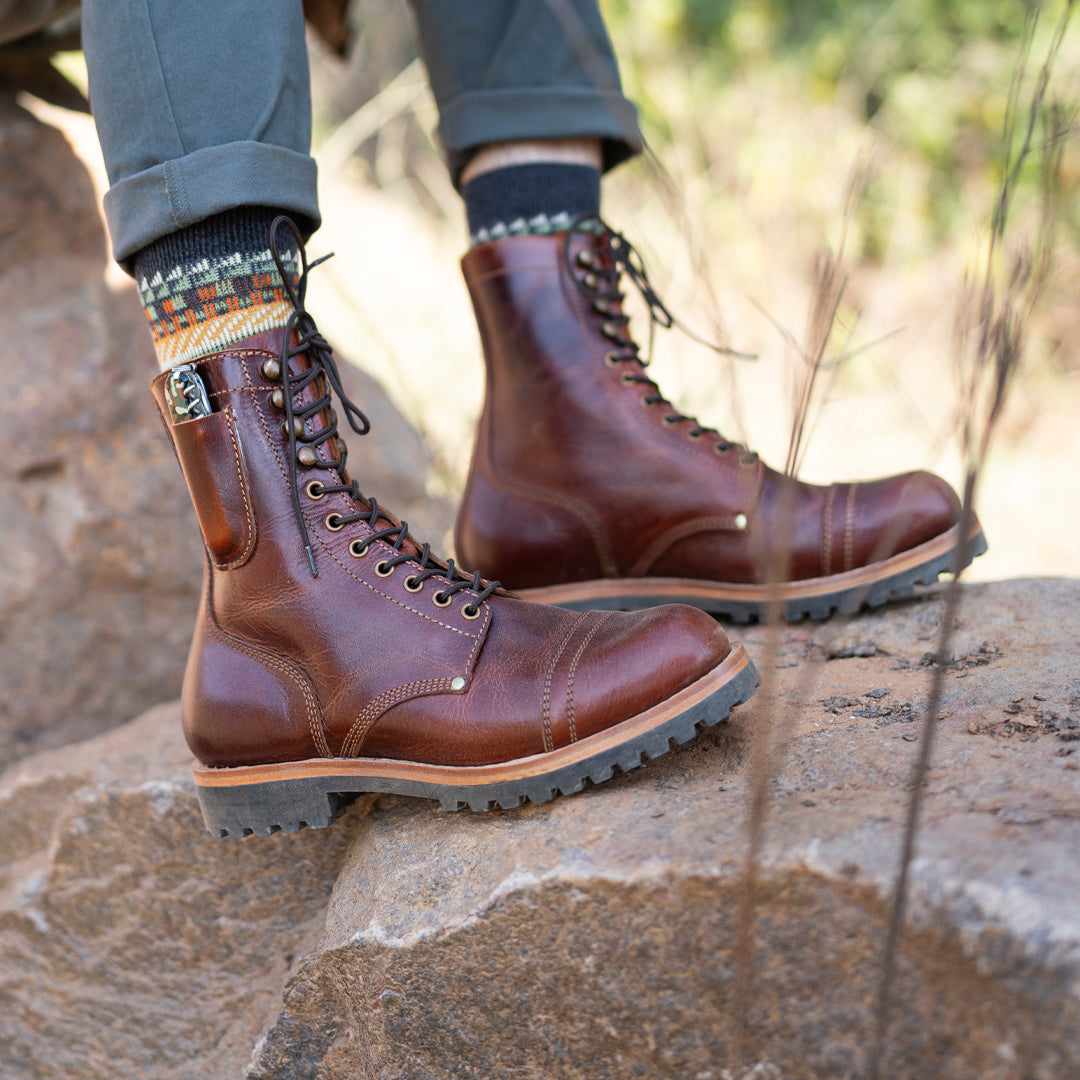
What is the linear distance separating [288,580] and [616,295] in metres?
0.65

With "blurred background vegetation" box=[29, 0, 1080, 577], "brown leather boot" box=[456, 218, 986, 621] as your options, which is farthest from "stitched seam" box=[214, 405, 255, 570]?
"blurred background vegetation" box=[29, 0, 1080, 577]

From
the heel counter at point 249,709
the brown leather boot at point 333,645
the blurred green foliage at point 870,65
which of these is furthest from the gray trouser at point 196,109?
the blurred green foliage at point 870,65

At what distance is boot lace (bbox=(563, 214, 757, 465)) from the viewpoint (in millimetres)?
1317

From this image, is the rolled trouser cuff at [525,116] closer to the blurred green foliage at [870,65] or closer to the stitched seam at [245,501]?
the stitched seam at [245,501]

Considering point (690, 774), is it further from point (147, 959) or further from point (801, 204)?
point (801, 204)

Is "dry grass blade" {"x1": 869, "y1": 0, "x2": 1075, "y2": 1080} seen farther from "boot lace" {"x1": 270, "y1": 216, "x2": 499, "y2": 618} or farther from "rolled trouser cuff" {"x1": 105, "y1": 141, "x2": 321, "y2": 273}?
"rolled trouser cuff" {"x1": 105, "y1": 141, "x2": 321, "y2": 273}

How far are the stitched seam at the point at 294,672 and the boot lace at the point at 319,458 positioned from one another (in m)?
0.11

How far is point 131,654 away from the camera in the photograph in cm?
172

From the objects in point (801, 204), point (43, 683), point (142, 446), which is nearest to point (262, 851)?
point (43, 683)

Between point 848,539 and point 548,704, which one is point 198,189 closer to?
point 548,704

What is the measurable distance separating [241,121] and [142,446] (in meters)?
0.92

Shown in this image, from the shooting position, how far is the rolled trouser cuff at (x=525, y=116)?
1.34 m

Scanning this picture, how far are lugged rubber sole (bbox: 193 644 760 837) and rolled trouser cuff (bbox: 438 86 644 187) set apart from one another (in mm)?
829

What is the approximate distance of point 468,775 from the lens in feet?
3.13
